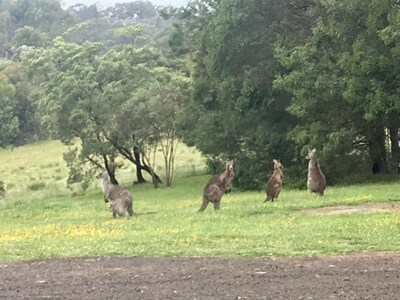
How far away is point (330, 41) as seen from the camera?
34.5 metres

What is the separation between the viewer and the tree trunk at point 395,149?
36.1 m

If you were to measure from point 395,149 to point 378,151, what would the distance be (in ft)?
2.52

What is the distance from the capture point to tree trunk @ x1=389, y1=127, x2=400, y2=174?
118ft

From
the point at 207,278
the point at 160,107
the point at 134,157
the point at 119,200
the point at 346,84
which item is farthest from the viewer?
the point at 134,157

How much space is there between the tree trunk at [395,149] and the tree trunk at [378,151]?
399mm

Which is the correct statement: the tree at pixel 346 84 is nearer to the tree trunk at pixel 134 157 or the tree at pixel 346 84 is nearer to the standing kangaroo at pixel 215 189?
the standing kangaroo at pixel 215 189

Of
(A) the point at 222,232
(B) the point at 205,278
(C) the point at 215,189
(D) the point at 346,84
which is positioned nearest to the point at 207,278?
(B) the point at 205,278

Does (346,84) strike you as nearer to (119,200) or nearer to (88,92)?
(119,200)

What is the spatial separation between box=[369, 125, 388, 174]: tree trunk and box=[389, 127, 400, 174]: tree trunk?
399 mm

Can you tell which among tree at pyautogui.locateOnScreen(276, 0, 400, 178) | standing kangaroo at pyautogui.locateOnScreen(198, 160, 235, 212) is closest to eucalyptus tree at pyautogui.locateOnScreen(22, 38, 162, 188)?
tree at pyautogui.locateOnScreen(276, 0, 400, 178)

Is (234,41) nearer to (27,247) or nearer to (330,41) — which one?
(330,41)

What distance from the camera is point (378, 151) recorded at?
36500mm

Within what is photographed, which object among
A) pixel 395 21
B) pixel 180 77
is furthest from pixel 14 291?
pixel 180 77

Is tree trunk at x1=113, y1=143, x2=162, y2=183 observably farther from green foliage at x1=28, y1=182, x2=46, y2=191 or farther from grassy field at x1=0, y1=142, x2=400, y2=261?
grassy field at x1=0, y1=142, x2=400, y2=261
